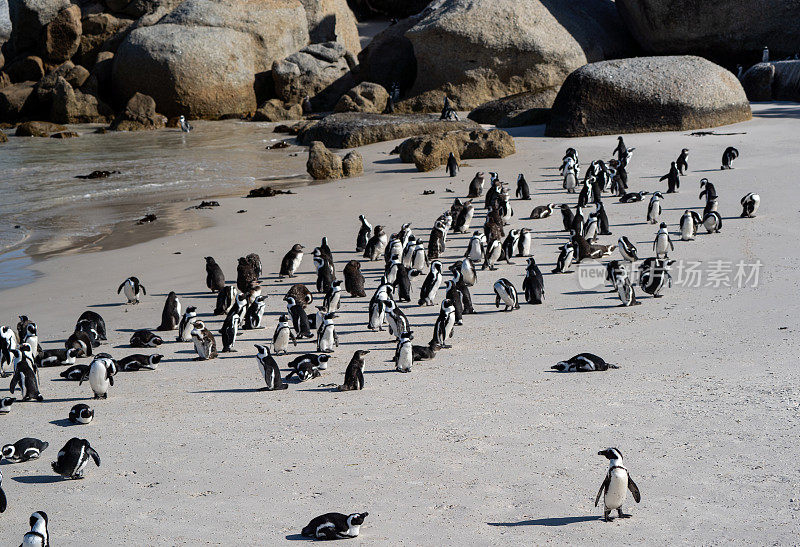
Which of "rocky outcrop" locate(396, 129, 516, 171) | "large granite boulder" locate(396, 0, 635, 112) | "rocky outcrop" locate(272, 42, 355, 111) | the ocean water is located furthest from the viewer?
"rocky outcrop" locate(272, 42, 355, 111)

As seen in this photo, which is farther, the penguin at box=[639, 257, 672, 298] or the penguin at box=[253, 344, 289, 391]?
the penguin at box=[639, 257, 672, 298]

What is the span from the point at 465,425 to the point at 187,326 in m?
4.23

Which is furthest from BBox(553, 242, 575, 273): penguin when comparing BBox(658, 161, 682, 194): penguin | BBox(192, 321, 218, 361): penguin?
BBox(658, 161, 682, 194): penguin

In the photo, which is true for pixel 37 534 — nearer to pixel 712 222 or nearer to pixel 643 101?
pixel 712 222

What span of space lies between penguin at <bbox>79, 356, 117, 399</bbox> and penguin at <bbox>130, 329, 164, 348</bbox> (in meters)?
A: 1.54

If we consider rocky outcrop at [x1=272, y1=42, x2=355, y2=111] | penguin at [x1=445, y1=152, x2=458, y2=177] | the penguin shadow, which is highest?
rocky outcrop at [x1=272, y1=42, x2=355, y2=111]

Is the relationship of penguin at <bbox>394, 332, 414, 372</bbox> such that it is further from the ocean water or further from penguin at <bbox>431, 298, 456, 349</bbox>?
the ocean water

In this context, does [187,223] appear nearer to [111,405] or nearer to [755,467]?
[111,405]

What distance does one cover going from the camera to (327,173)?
67.4 feet

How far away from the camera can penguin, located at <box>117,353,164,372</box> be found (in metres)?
9.13

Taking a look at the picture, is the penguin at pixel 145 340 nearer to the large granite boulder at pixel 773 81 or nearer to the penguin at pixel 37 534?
the penguin at pixel 37 534

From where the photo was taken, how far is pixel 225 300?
36.4 feet

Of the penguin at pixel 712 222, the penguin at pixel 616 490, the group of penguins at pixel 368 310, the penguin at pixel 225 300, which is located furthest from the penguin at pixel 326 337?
the penguin at pixel 712 222

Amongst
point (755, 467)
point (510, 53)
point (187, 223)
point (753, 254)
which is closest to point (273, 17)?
point (510, 53)
